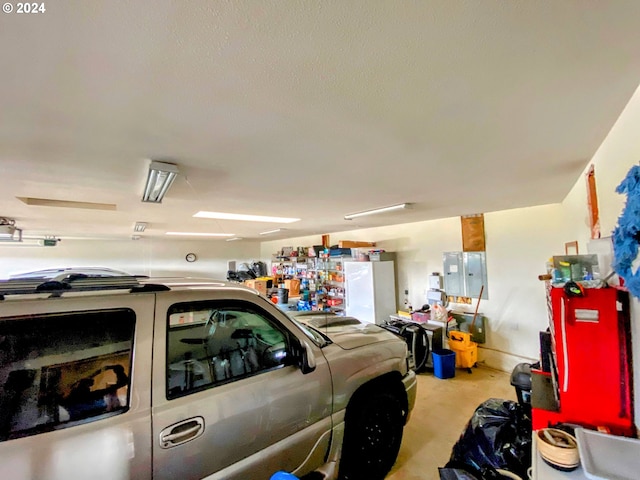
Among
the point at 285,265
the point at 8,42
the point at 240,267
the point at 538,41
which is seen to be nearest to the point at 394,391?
the point at 538,41

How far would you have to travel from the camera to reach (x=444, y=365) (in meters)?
4.13

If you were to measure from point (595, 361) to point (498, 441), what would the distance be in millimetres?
811

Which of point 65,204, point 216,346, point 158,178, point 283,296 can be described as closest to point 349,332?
point 216,346

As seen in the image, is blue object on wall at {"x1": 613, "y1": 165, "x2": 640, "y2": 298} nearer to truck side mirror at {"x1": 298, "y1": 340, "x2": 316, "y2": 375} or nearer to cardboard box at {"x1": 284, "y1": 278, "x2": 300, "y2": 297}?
truck side mirror at {"x1": 298, "y1": 340, "x2": 316, "y2": 375}

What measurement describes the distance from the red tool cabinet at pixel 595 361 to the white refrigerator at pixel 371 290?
396 cm

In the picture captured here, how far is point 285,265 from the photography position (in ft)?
29.3

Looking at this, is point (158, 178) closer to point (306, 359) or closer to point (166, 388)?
point (166, 388)

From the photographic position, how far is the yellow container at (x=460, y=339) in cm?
443

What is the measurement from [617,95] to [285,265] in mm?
8199

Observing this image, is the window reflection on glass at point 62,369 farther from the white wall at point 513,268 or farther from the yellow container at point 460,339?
the white wall at point 513,268

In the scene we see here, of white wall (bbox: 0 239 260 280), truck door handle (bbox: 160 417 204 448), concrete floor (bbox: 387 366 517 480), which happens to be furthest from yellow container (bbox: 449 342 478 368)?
white wall (bbox: 0 239 260 280)

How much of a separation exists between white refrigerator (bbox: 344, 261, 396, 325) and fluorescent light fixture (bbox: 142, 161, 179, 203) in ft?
13.3

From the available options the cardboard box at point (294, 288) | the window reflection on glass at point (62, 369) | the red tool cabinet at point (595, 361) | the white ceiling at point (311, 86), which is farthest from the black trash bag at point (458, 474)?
the cardboard box at point (294, 288)

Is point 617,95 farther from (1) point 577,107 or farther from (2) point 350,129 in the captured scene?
(2) point 350,129
